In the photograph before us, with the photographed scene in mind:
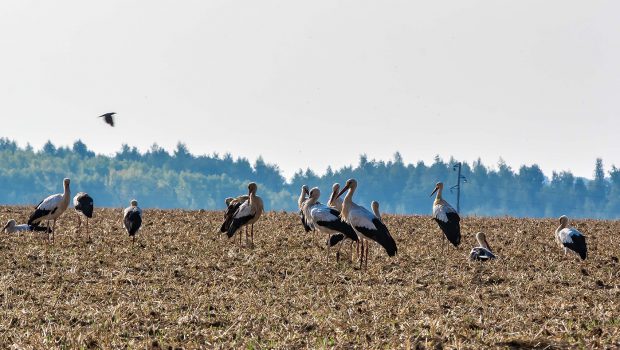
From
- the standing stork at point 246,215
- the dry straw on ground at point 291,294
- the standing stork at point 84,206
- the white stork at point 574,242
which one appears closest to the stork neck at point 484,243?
the dry straw on ground at point 291,294

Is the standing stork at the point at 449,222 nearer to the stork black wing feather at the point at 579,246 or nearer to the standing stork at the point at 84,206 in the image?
the stork black wing feather at the point at 579,246

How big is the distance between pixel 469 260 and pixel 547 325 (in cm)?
808

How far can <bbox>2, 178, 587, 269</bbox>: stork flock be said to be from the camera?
804 inches

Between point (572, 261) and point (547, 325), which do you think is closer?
point (547, 325)

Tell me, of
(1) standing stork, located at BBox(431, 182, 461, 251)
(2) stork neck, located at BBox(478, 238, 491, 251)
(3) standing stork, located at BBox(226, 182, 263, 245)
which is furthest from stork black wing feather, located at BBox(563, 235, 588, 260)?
(3) standing stork, located at BBox(226, 182, 263, 245)

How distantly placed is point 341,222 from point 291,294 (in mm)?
5812

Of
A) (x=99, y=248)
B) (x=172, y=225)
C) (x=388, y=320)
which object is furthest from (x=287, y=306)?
(x=172, y=225)

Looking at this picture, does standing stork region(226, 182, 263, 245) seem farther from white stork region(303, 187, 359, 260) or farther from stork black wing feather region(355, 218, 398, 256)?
stork black wing feather region(355, 218, 398, 256)

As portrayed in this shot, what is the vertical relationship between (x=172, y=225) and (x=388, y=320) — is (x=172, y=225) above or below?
above

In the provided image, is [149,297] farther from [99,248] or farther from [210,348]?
[99,248]

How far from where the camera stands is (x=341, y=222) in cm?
2141

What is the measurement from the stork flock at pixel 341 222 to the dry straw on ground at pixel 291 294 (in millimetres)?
372

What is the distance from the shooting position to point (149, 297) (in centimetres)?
1498

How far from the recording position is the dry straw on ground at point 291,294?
11.9 m
